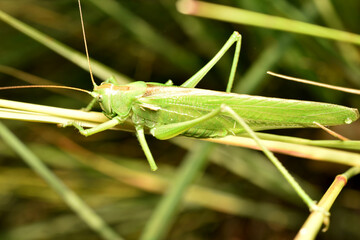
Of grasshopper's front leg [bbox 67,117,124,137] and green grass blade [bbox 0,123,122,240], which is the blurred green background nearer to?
green grass blade [bbox 0,123,122,240]

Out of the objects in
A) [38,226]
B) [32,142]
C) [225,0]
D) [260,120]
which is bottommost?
[260,120]

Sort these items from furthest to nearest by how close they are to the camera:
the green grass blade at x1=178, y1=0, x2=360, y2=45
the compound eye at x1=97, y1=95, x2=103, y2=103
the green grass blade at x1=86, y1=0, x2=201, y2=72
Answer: the green grass blade at x1=86, y1=0, x2=201, y2=72, the compound eye at x1=97, y1=95, x2=103, y2=103, the green grass blade at x1=178, y1=0, x2=360, y2=45

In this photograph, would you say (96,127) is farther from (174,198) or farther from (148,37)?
(148,37)

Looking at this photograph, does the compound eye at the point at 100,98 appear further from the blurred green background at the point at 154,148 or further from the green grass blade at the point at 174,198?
the blurred green background at the point at 154,148

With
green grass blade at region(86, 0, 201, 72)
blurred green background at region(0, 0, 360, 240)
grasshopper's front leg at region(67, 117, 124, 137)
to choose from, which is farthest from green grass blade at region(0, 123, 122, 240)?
green grass blade at region(86, 0, 201, 72)

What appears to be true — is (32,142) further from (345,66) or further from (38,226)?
(345,66)

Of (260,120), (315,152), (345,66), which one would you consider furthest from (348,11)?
(315,152)

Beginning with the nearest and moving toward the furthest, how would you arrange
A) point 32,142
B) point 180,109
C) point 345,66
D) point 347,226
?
point 180,109 → point 345,66 → point 347,226 → point 32,142
